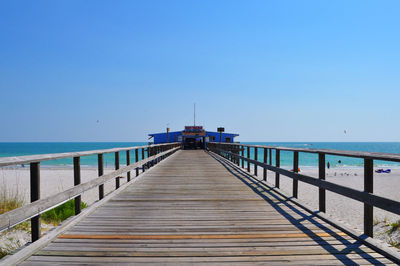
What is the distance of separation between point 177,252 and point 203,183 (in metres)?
5.09

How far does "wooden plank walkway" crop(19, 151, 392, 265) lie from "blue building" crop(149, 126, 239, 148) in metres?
34.3

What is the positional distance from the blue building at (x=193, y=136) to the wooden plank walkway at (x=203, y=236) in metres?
34.3

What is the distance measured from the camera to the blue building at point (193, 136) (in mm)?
40219

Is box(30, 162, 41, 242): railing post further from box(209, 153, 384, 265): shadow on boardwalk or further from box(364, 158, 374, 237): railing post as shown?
box(364, 158, 374, 237): railing post

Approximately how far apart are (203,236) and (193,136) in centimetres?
3643

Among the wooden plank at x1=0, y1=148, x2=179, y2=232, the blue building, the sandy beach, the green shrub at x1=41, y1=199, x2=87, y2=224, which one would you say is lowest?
the sandy beach

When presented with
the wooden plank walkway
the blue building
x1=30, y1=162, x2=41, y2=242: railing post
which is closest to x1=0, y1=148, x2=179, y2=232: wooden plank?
x1=30, y1=162, x2=41, y2=242: railing post

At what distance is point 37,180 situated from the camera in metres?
3.27

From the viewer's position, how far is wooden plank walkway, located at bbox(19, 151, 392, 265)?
302 cm

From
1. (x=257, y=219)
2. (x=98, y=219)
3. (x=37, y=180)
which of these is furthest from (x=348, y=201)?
(x=37, y=180)

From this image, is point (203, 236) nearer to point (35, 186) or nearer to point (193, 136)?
point (35, 186)

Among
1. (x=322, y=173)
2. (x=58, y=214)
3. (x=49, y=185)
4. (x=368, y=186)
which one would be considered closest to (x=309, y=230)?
(x=368, y=186)

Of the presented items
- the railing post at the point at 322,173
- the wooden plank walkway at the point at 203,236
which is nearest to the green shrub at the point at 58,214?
the wooden plank walkway at the point at 203,236

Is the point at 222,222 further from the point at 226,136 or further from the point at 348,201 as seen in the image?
the point at 226,136
